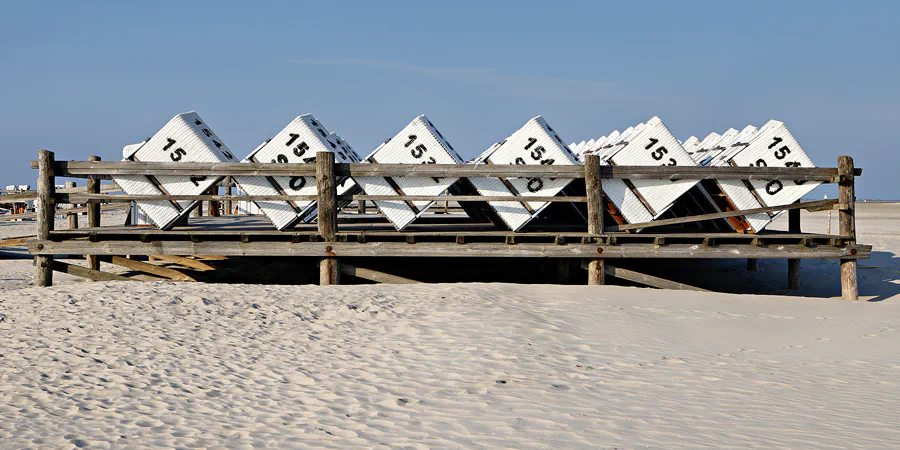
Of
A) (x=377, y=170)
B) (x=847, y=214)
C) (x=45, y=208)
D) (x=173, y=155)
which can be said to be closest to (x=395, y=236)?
(x=377, y=170)

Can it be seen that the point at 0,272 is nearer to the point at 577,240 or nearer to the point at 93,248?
the point at 93,248

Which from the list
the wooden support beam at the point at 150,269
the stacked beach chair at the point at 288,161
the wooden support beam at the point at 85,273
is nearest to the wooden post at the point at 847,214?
the stacked beach chair at the point at 288,161

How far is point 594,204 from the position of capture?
12.1 meters

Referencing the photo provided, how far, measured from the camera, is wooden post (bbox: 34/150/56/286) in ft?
38.9

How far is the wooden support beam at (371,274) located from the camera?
1220 centimetres

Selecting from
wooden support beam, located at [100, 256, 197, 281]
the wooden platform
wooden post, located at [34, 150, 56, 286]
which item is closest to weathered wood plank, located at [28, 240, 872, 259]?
the wooden platform

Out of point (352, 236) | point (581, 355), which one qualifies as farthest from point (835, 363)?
point (352, 236)

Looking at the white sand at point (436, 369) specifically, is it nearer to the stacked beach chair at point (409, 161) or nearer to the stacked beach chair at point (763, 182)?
the stacked beach chair at point (409, 161)

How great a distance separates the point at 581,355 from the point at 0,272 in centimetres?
1323

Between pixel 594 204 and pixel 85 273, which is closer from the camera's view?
pixel 594 204

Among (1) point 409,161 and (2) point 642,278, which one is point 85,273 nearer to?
(1) point 409,161

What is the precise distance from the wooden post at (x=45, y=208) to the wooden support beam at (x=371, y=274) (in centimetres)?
473

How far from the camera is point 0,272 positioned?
1552 centimetres

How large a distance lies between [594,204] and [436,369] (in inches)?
230
